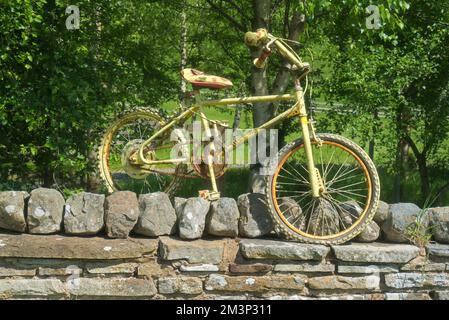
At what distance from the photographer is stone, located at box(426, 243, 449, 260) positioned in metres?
4.19

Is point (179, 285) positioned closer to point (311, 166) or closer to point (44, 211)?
point (44, 211)

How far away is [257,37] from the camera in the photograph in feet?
13.9

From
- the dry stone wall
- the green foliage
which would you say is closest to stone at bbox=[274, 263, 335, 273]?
the dry stone wall

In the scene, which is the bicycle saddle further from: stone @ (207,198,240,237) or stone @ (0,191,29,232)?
stone @ (0,191,29,232)

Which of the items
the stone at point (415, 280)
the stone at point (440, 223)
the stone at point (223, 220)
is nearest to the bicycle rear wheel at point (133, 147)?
the stone at point (223, 220)

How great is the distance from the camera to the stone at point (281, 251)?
4.07m

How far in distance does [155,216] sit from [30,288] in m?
0.87

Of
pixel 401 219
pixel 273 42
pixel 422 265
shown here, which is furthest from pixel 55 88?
pixel 422 265

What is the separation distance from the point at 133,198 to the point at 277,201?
94 centimetres

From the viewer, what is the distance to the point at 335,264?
4.18 meters

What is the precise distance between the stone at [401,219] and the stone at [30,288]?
2115 mm

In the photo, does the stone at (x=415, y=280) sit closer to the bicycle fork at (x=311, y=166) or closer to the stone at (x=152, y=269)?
the bicycle fork at (x=311, y=166)

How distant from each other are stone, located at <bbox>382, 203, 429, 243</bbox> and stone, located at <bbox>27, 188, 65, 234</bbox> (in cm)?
211

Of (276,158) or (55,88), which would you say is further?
(55,88)
